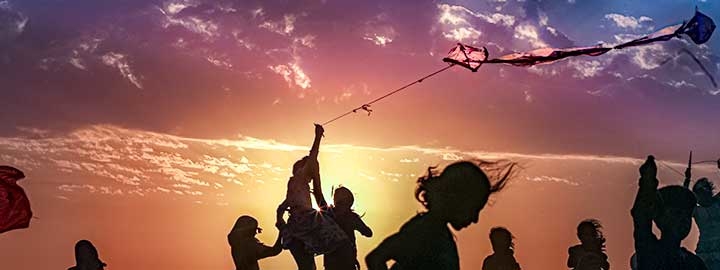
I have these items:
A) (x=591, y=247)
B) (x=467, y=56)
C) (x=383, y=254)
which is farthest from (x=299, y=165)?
(x=383, y=254)

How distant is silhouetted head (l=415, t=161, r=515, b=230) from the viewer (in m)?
4.81

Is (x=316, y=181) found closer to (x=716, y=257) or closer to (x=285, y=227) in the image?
(x=285, y=227)

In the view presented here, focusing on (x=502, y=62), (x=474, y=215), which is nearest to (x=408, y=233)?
(x=474, y=215)

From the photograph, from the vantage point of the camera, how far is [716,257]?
14.5 meters

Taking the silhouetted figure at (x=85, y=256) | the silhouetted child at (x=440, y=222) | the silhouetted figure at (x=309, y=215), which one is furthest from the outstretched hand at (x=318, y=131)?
the silhouetted child at (x=440, y=222)

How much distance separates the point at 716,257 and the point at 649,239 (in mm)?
8247

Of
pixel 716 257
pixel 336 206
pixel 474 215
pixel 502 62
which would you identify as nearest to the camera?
pixel 474 215

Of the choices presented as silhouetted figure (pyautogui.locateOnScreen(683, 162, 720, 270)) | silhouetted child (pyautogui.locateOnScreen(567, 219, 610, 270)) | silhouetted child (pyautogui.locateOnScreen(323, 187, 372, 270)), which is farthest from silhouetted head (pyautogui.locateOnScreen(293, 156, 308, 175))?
silhouetted figure (pyautogui.locateOnScreen(683, 162, 720, 270))

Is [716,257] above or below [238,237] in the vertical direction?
below

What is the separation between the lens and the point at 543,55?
1109cm

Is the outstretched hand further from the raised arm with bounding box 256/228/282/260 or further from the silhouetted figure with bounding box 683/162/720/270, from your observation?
the silhouetted figure with bounding box 683/162/720/270

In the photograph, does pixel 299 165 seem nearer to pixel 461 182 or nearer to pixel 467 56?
pixel 467 56

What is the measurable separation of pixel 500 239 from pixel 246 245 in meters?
4.16

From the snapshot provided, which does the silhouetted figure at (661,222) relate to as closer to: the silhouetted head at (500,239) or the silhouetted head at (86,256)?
the silhouetted head at (500,239)
